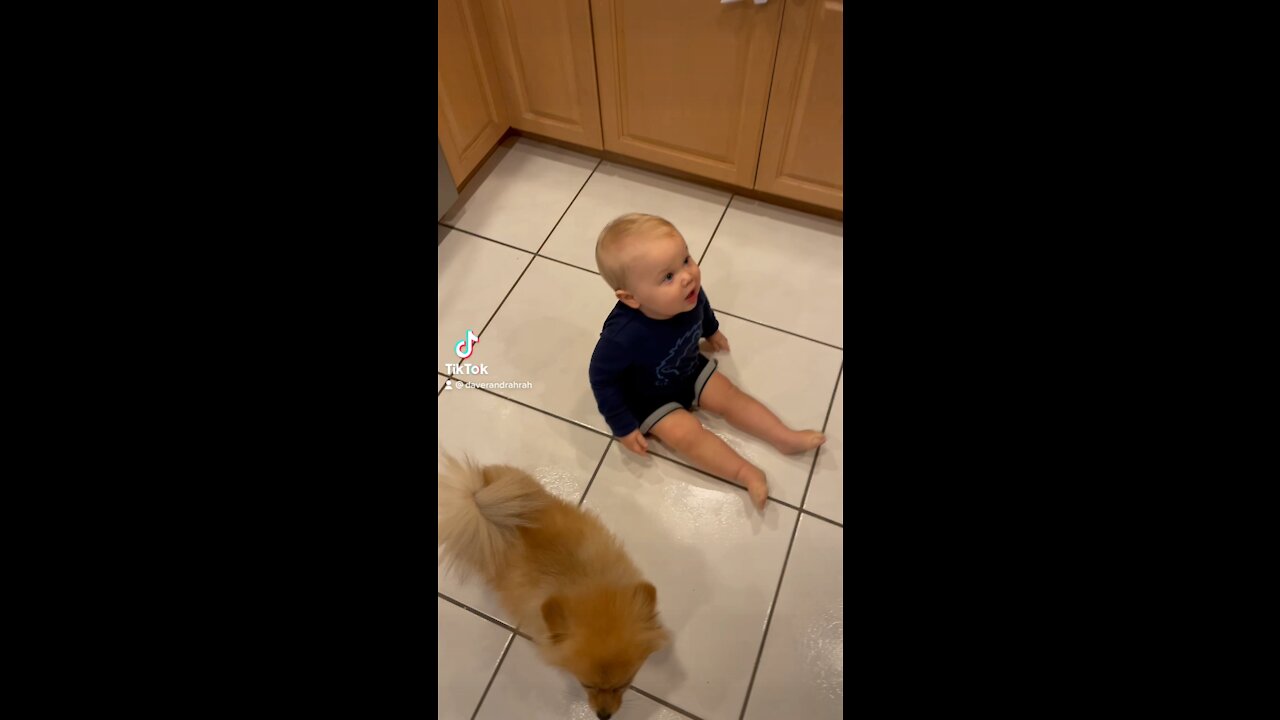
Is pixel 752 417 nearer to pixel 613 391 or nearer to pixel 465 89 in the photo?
pixel 613 391

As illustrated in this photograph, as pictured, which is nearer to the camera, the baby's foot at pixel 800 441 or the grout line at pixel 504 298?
the baby's foot at pixel 800 441

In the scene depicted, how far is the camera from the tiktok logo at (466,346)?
1.47 meters

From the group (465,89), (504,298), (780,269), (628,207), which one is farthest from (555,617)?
(465,89)

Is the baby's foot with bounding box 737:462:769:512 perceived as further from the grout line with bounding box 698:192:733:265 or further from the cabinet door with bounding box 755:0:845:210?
the cabinet door with bounding box 755:0:845:210

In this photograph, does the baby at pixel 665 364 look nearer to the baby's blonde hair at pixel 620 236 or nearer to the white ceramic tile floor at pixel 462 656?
the baby's blonde hair at pixel 620 236

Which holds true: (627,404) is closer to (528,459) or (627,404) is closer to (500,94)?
(528,459)

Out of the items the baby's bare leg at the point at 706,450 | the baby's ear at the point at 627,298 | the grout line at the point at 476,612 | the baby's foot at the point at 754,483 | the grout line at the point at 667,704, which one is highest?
the baby's ear at the point at 627,298

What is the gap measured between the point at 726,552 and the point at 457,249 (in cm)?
103

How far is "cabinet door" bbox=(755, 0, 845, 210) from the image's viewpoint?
1.27m

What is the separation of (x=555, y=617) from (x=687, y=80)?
1224mm

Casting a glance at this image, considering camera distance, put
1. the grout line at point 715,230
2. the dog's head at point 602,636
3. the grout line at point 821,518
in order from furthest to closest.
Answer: the grout line at point 715,230 < the grout line at point 821,518 < the dog's head at point 602,636

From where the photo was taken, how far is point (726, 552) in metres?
1.21

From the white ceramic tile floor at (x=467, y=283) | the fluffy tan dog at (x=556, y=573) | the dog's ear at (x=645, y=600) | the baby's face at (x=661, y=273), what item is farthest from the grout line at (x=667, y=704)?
the white ceramic tile floor at (x=467, y=283)
